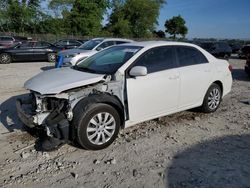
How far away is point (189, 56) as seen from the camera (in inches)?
228

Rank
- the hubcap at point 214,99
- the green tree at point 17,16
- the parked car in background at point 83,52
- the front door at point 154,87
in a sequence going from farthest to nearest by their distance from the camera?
the green tree at point 17,16 < the parked car in background at point 83,52 < the hubcap at point 214,99 < the front door at point 154,87

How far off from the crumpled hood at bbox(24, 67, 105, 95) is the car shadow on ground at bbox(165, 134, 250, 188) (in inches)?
72.0

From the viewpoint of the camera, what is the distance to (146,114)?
496cm

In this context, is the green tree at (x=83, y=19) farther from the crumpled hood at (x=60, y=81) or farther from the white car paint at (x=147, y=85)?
the crumpled hood at (x=60, y=81)

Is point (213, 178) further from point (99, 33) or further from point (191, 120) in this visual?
point (99, 33)

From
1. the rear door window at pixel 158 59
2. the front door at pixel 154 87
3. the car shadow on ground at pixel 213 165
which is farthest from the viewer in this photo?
the rear door window at pixel 158 59

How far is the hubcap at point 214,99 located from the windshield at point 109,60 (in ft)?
7.00

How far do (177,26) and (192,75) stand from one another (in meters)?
68.7

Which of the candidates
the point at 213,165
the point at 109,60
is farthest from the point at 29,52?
the point at 213,165

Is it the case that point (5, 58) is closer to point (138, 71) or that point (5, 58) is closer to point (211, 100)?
point (211, 100)

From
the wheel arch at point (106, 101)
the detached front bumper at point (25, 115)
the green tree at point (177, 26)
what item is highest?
the green tree at point (177, 26)

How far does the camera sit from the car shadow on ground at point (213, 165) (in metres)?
3.54

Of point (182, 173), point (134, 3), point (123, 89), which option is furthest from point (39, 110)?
→ point (134, 3)

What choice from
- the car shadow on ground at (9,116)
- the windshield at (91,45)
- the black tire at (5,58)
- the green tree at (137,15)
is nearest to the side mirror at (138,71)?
the car shadow on ground at (9,116)
